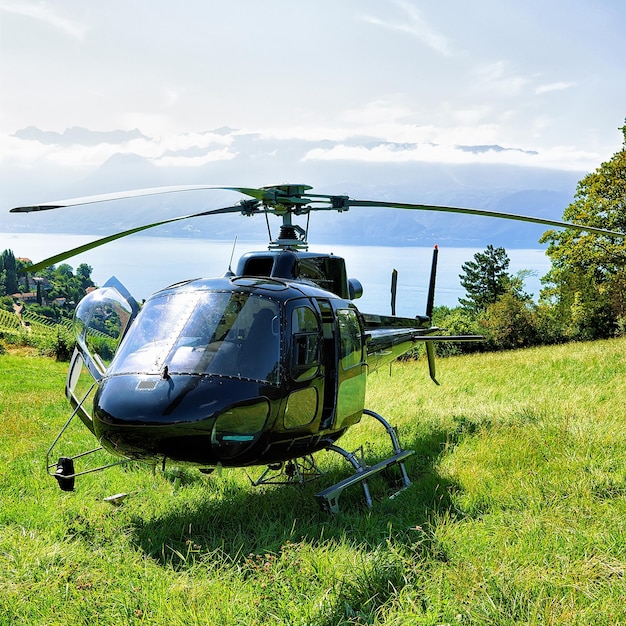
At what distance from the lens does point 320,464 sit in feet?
26.8

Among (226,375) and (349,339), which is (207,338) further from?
(349,339)

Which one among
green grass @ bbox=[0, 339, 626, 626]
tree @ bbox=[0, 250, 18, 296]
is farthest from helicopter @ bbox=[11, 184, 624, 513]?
tree @ bbox=[0, 250, 18, 296]

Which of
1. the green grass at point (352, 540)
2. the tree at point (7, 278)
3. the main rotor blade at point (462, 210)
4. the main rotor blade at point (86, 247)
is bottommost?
the tree at point (7, 278)

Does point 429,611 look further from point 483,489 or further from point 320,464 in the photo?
point 320,464

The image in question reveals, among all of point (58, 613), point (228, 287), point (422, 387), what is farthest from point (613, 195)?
point (58, 613)

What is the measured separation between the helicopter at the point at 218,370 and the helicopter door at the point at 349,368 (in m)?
0.01

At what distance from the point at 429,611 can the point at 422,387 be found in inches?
409

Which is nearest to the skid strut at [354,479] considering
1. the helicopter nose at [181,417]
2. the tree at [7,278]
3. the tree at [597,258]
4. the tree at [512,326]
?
the helicopter nose at [181,417]

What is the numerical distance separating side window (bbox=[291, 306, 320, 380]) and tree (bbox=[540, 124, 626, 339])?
26497 mm

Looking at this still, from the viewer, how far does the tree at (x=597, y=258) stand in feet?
96.3

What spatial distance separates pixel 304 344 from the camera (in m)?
5.71

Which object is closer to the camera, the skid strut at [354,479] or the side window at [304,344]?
the side window at [304,344]

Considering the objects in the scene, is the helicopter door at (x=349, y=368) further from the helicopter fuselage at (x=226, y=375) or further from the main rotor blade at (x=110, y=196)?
the main rotor blade at (x=110, y=196)

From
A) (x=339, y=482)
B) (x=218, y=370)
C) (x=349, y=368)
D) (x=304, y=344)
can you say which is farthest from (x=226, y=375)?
(x=339, y=482)
